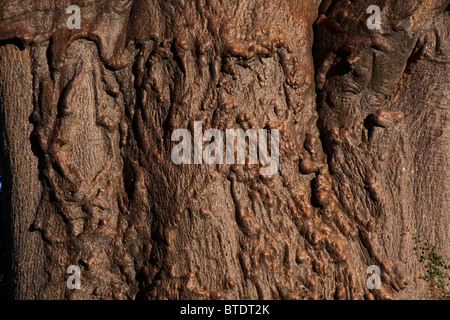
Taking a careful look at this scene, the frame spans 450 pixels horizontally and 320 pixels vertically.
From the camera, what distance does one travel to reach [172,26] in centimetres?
227

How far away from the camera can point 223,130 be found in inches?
88.3

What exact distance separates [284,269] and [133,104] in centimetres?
106

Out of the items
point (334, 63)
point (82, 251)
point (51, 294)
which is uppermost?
point (334, 63)

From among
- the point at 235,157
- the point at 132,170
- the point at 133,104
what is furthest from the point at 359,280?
the point at 133,104

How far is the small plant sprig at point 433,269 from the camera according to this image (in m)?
2.28

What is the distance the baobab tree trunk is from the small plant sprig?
0.05 metres

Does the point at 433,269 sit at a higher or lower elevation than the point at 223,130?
lower

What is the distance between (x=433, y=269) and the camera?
2283mm

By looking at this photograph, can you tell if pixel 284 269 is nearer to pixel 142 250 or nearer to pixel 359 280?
pixel 359 280

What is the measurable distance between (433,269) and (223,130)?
117cm

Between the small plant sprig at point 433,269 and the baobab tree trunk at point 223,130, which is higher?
the baobab tree trunk at point 223,130

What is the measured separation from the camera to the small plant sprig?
7.48ft

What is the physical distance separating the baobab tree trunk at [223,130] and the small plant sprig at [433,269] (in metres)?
0.05

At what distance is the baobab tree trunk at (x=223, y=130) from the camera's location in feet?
7.36
